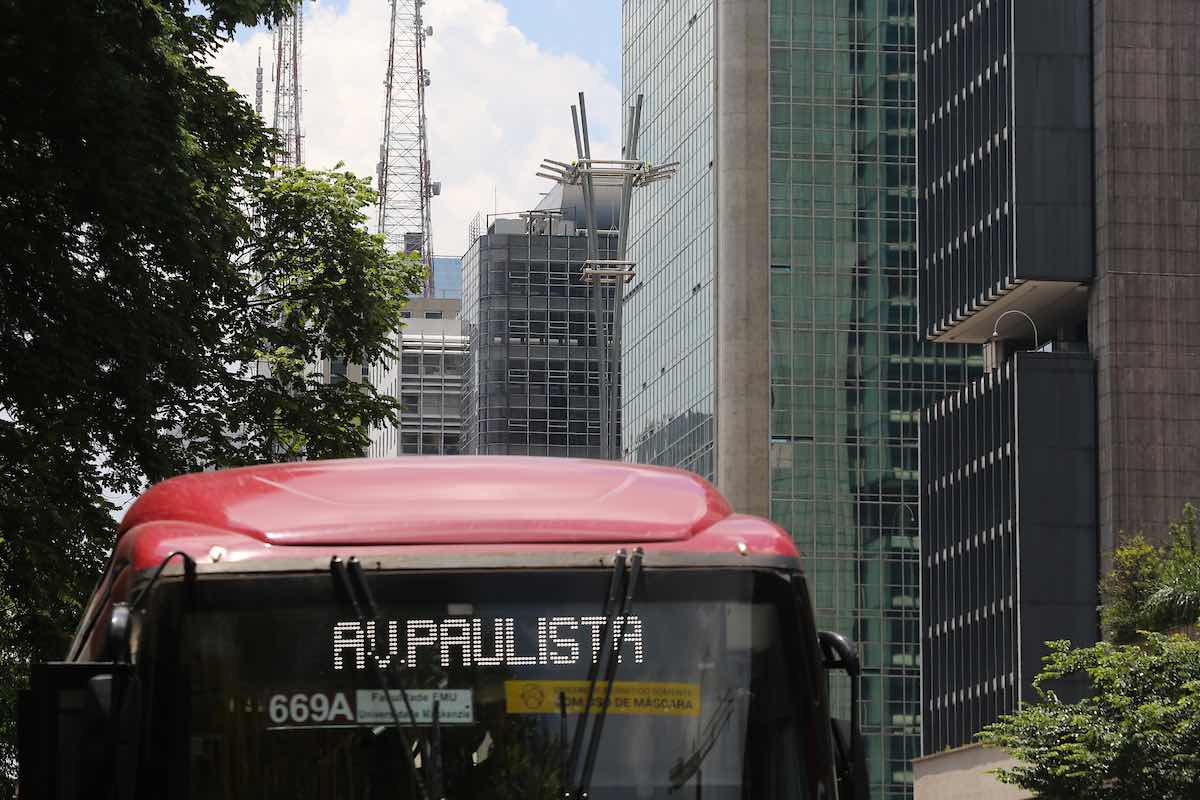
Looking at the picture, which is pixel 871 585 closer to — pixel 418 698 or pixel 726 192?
pixel 726 192

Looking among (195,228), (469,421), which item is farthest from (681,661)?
(469,421)

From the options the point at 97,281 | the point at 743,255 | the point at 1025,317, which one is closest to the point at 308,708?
the point at 97,281

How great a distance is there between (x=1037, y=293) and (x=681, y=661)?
275 feet

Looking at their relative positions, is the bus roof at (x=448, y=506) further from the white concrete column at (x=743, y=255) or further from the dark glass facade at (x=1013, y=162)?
the white concrete column at (x=743, y=255)

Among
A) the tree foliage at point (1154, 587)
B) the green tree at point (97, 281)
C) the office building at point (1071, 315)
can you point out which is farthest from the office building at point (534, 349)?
the green tree at point (97, 281)

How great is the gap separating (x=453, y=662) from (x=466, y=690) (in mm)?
121

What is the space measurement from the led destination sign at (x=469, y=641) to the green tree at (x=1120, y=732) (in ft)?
131

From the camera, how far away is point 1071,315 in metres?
92.2

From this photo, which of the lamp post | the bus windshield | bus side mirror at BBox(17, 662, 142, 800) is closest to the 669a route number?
the bus windshield

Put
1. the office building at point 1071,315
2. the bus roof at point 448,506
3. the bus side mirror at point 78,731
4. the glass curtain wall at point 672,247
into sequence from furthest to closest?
the glass curtain wall at point 672,247
the office building at point 1071,315
the bus roof at point 448,506
the bus side mirror at point 78,731

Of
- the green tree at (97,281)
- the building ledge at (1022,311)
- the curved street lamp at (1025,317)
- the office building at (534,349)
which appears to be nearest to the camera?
the green tree at (97,281)

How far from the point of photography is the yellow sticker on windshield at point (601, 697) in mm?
7992

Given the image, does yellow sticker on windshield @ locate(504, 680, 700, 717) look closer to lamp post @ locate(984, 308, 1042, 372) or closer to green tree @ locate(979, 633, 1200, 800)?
green tree @ locate(979, 633, 1200, 800)

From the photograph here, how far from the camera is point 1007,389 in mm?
88312
